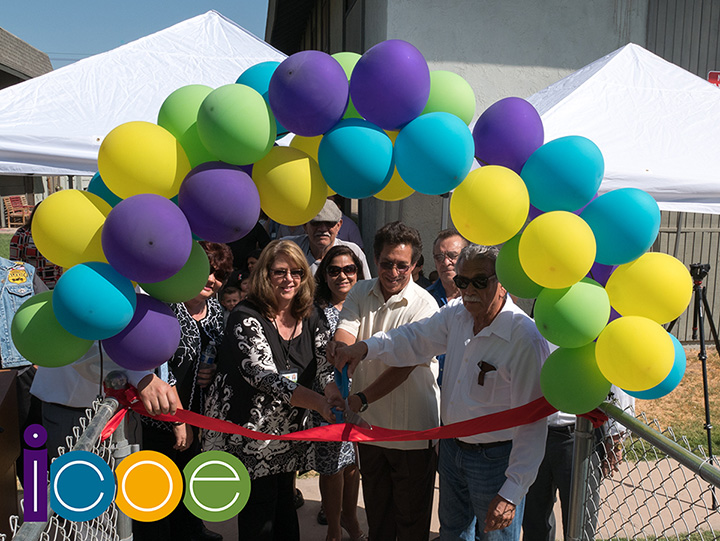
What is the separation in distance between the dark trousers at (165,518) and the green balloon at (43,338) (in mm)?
1321

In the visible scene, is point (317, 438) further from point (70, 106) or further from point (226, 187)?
point (70, 106)

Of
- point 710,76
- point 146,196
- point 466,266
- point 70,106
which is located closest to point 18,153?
point 70,106

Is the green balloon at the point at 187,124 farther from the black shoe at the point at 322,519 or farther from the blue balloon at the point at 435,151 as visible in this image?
the black shoe at the point at 322,519

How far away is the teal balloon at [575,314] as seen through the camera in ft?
6.55

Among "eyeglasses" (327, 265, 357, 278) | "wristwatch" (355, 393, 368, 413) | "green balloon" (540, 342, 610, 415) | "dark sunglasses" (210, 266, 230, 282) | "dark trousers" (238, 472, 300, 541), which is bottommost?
"dark trousers" (238, 472, 300, 541)

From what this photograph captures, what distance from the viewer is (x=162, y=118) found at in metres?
2.17

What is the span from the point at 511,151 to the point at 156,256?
4.26 feet

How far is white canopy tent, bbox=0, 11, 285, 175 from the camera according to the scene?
4.02 m

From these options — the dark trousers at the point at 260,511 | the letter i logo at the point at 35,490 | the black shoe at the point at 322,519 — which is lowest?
the black shoe at the point at 322,519

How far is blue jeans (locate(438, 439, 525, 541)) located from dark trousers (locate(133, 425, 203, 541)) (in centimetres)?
149

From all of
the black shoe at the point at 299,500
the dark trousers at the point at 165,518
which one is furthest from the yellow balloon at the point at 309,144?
the black shoe at the point at 299,500

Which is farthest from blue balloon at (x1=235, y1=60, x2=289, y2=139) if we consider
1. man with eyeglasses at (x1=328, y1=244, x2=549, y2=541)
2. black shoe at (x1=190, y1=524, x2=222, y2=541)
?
black shoe at (x1=190, y1=524, x2=222, y2=541)

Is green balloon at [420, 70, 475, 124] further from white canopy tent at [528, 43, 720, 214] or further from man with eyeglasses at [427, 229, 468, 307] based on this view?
white canopy tent at [528, 43, 720, 214]

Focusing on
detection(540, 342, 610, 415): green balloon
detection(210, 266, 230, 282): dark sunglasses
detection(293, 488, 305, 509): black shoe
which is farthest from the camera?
detection(293, 488, 305, 509): black shoe
